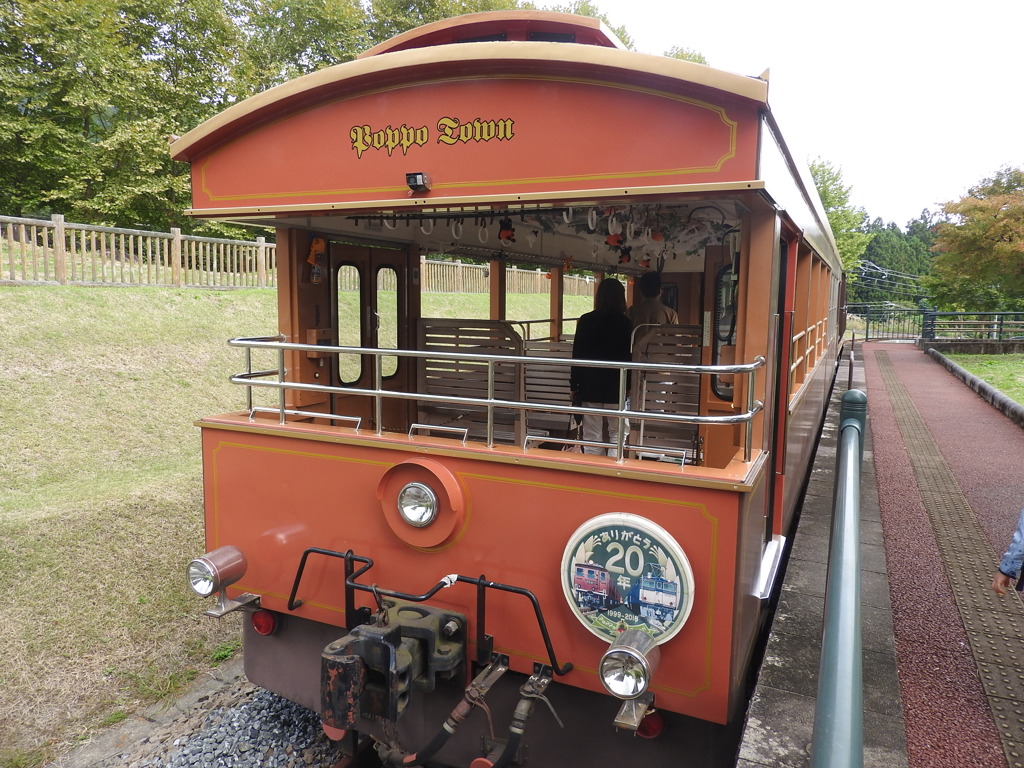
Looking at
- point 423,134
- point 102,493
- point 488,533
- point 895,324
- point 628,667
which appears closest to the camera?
point 628,667

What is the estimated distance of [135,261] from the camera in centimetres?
1403

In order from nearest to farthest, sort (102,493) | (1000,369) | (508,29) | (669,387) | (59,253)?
(508,29)
(669,387)
(102,493)
(59,253)
(1000,369)

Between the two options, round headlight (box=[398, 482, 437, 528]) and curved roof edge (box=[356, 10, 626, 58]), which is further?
curved roof edge (box=[356, 10, 626, 58])

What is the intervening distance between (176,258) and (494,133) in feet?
43.7

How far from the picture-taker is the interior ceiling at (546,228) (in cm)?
408

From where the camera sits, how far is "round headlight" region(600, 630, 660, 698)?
2637mm

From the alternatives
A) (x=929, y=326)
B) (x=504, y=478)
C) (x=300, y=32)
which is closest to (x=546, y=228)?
(x=504, y=478)

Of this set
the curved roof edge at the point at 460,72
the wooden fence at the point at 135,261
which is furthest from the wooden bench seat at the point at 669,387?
the wooden fence at the point at 135,261

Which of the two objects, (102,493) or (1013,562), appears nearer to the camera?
(1013,562)

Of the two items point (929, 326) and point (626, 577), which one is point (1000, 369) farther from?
point (626, 577)

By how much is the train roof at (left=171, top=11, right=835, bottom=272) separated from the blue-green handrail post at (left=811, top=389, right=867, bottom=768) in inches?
56.7

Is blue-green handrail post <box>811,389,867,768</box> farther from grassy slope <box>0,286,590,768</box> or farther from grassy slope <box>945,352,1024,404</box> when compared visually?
grassy slope <box>945,352,1024,404</box>

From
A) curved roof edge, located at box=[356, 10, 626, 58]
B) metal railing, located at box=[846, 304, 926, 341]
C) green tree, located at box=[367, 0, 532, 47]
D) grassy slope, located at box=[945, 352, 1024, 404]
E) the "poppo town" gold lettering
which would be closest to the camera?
the "poppo town" gold lettering

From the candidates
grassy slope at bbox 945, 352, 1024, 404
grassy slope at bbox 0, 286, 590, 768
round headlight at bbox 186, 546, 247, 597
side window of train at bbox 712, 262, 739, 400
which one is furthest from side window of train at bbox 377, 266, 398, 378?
grassy slope at bbox 945, 352, 1024, 404
